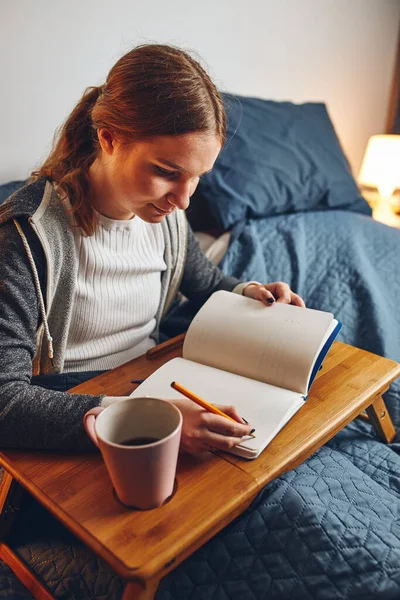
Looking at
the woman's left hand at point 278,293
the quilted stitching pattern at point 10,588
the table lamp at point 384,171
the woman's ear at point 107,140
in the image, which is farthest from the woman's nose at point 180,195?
the table lamp at point 384,171

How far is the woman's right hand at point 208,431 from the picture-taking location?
64 cm

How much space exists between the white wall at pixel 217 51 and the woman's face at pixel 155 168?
1.49 ft

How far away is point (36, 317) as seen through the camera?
2.67 feet

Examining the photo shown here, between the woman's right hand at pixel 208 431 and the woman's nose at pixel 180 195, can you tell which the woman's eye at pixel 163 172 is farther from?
the woman's right hand at pixel 208 431

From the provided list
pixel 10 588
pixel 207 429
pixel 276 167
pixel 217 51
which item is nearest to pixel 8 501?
pixel 10 588

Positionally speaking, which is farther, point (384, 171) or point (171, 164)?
point (384, 171)

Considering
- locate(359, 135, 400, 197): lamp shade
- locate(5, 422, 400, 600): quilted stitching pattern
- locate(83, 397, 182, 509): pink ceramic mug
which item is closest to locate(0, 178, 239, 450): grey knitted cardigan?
locate(83, 397, 182, 509): pink ceramic mug

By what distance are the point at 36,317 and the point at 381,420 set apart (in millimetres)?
643

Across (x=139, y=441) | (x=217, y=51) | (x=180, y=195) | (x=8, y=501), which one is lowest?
(x=8, y=501)

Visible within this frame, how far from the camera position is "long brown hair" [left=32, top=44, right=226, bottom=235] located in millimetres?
777

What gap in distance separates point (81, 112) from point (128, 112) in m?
0.19

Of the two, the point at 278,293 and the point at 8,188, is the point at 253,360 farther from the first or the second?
the point at 8,188

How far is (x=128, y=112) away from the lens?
0.79 metres

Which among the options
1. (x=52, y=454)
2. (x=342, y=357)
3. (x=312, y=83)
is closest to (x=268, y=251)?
(x=342, y=357)
